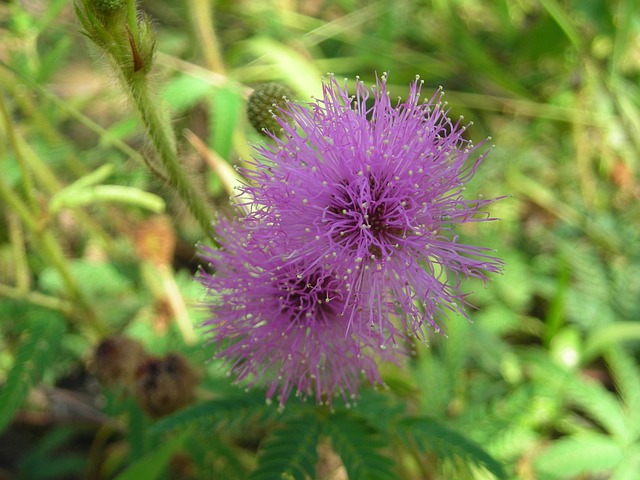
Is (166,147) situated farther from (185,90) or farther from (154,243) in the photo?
(154,243)

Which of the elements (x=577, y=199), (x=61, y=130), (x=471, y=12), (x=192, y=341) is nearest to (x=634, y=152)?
(x=577, y=199)

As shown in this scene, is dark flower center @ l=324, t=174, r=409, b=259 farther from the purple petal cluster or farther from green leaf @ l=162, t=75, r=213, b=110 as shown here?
green leaf @ l=162, t=75, r=213, b=110

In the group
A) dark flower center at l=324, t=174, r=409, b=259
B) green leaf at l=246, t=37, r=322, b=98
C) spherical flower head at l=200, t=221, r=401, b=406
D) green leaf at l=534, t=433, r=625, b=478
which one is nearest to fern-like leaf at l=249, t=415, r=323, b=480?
spherical flower head at l=200, t=221, r=401, b=406

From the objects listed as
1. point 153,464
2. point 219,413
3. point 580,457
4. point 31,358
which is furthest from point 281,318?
point 580,457

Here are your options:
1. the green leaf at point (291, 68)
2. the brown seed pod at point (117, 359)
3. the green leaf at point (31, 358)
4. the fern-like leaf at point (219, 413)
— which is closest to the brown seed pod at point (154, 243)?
the green leaf at point (31, 358)

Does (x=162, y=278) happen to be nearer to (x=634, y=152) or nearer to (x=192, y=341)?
(x=192, y=341)

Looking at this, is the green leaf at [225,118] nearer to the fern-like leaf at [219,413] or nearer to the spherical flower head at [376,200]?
the spherical flower head at [376,200]
